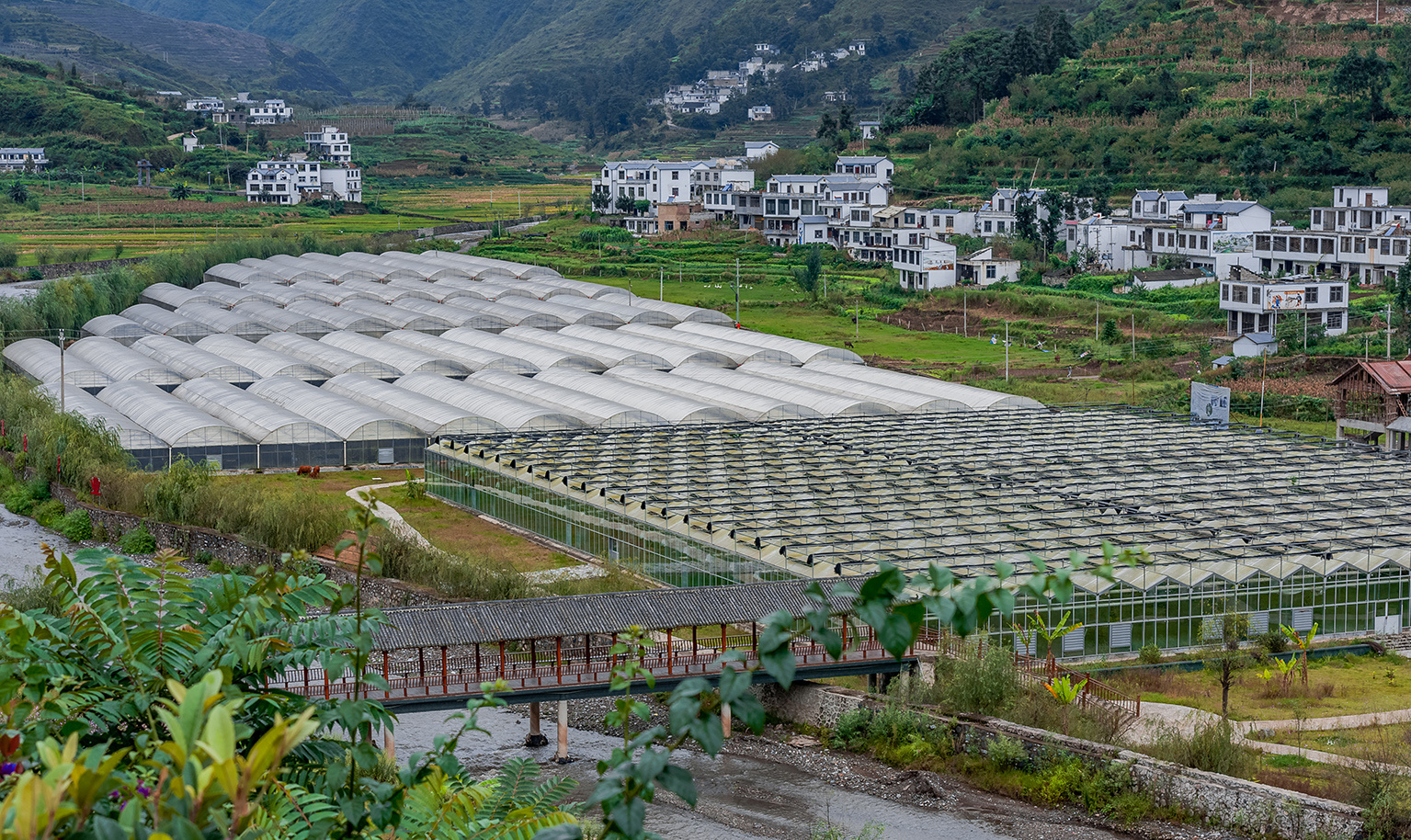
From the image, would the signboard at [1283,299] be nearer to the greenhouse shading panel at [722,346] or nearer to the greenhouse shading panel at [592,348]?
the greenhouse shading panel at [722,346]

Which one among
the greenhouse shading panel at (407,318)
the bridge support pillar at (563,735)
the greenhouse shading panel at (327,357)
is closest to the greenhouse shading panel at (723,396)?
the greenhouse shading panel at (327,357)

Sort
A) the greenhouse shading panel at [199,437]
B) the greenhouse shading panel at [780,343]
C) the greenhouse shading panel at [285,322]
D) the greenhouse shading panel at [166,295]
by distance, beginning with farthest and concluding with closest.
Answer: the greenhouse shading panel at [166,295]
the greenhouse shading panel at [285,322]
the greenhouse shading panel at [780,343]
the greenhouse shading panel at [199,437]

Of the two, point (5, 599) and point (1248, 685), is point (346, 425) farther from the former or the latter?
point (1248, 685)

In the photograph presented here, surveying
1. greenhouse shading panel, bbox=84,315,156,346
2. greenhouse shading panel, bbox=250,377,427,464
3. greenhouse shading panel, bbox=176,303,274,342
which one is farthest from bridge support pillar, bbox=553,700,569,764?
greenhouse shading panel, bbox=84,315,156,346

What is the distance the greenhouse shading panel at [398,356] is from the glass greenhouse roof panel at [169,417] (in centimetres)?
880

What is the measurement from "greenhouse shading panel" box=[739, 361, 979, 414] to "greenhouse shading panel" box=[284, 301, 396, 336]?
1984 centimetres

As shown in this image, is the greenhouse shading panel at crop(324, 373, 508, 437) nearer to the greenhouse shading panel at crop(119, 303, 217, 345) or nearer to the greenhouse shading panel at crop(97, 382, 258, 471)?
the greenhouse shading panel at crop(97, 382, 258, 471)

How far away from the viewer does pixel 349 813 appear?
7316mm

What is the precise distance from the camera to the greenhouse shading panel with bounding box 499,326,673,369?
57.9 metres

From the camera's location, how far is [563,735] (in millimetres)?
25516

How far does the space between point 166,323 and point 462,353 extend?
57.1ft

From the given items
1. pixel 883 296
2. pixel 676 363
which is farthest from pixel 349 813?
pixel 883 296

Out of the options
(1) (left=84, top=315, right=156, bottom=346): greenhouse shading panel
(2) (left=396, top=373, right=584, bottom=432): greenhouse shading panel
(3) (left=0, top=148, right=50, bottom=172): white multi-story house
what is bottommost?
(2) (left=396, top=373, right=584, bottom=432): greenhouse shading panel

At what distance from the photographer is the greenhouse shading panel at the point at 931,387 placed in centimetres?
4750
